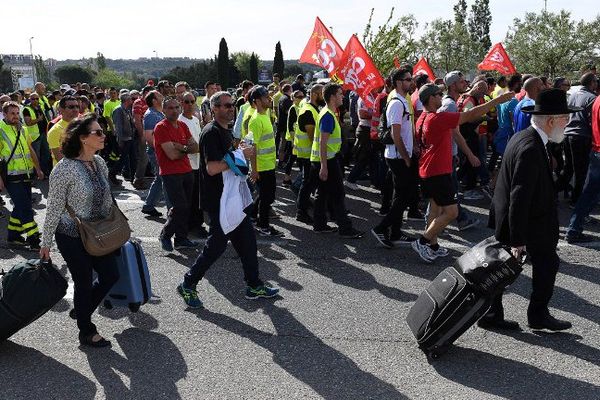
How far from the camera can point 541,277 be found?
14.5 ft

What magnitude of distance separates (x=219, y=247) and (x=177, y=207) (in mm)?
1873

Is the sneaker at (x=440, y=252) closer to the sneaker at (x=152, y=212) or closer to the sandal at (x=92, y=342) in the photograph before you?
the sandal at (x=92, y=342)

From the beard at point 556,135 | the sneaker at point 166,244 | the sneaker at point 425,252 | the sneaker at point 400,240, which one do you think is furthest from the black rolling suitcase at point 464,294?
the sneaker at point 166,244

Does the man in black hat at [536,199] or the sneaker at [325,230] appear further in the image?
the sneaker at [325,230]

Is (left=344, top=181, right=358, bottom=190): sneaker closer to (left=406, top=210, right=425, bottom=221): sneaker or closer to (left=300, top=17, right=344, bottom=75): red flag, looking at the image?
(left=300, top=17, right=344, bottom=75): red flag

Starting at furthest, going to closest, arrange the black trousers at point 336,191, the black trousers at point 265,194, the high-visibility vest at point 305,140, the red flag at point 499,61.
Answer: the red flag at point 499,61 → the high-visibility vest at point 305,140 → the black trousers at point 265,194 → the black trousers at point 336,191

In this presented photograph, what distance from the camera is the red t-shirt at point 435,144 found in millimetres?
5785

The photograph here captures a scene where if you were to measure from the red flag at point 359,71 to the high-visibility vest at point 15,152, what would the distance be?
14.3 feet

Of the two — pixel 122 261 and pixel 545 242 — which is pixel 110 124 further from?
pixel 545 242

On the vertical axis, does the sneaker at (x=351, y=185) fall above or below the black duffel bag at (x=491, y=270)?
below

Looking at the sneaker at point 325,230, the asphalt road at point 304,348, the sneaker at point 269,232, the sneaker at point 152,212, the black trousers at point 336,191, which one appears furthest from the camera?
the sneaker at point 152,212

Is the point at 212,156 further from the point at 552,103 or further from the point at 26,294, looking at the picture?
the point at 552,103

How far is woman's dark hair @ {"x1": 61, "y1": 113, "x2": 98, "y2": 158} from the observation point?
4.24 m

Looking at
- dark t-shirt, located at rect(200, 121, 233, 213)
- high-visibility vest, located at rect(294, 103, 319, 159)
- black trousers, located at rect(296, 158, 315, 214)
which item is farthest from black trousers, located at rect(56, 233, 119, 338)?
high-visibility vest, located at rect(294, 103, 319, 159)
